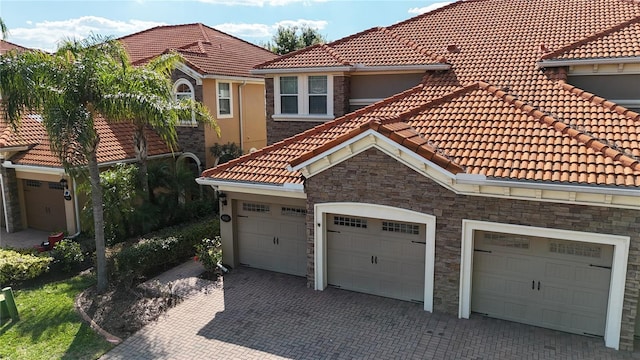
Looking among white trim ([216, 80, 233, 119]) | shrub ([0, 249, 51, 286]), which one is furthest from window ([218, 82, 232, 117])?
shrub ([0, 249, 51, 286])

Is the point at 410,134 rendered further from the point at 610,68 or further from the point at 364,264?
the point at 610,68

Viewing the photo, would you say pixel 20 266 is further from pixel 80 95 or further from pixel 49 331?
pixel 80 95

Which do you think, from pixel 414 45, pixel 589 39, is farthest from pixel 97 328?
pixel 589 39

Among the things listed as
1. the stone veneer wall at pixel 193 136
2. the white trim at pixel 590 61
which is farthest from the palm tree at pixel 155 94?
the white trim at pixel 590 61

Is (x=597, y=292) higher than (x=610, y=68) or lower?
lower

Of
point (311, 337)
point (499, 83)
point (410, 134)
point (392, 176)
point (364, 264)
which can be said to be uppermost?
point (499, 83)

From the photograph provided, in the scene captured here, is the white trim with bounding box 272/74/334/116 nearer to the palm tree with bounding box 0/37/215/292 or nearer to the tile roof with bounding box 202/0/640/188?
the tile roof with bounding box 202/0/640/188

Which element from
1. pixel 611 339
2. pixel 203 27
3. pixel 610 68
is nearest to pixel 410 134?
pixel 611 339
